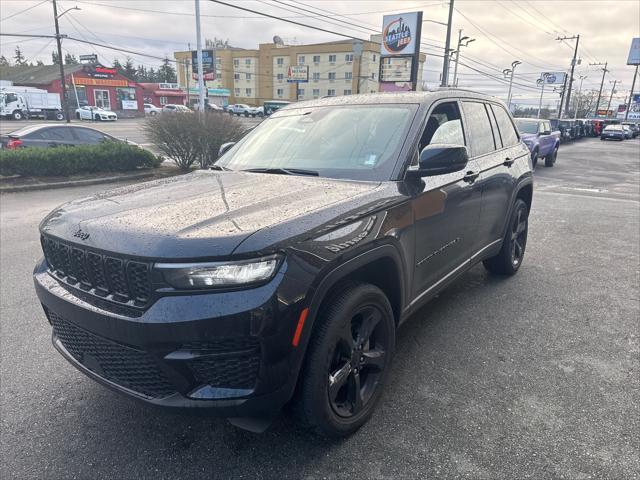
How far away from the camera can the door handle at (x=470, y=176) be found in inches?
138

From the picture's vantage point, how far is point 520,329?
12.7 feet

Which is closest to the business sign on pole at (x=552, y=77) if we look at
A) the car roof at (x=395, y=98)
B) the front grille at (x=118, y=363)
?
the car roof at (x=395, y=98)

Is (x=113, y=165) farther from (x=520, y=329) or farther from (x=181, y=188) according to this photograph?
(x=520, y=329)

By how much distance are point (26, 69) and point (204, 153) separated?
68103 millimetres

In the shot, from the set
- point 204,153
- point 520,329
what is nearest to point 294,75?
point 204,153

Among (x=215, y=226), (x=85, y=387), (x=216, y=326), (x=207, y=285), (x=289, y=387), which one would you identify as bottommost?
(x=85, y=387)

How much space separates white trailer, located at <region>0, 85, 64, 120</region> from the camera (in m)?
42.2

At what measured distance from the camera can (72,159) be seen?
38.5ft

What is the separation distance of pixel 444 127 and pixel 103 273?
2561 mm

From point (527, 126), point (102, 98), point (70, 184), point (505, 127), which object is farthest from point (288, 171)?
point (102, 98)

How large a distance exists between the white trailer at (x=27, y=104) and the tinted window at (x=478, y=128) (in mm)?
49674

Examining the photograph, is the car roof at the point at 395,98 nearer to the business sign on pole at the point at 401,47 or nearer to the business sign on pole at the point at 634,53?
the business sign on pole at the point at 401,47

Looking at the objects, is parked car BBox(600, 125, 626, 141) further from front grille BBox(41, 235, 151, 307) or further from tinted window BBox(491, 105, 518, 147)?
front grille BBox(41, 235, 151, 307)

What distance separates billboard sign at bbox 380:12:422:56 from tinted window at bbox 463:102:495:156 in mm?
30654
